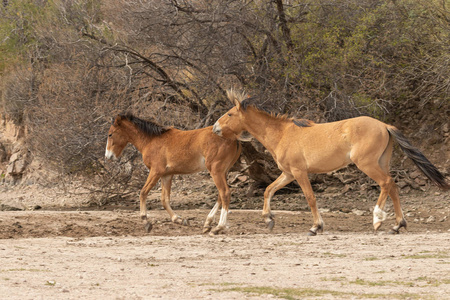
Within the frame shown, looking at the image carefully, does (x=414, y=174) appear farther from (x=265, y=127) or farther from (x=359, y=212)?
(x=265, y=127)

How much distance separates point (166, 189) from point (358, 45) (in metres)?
6.54

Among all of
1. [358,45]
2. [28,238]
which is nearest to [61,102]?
[28,238]

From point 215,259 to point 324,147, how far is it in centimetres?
347

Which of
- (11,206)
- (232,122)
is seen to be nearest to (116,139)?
(232,122)

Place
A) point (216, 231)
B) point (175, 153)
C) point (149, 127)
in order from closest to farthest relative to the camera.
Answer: point (216, 231) < point (175, 153) < point (149, 127)

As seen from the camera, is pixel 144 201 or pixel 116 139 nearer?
pixel 144 201

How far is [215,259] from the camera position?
8.41 meters

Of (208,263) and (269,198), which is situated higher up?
(269,198)

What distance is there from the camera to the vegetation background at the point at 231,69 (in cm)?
1577

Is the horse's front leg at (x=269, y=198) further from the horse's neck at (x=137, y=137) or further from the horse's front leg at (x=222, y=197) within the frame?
the horse's neck at (x=137, y=137)

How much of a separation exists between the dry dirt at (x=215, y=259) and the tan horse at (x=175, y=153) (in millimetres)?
633

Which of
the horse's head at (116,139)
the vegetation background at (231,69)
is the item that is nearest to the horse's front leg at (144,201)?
the horse's head at (116,139)

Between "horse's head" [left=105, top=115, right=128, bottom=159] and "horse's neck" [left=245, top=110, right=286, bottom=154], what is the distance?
2.68 metres

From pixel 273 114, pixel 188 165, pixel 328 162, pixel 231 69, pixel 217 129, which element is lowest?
pixel 188 165
